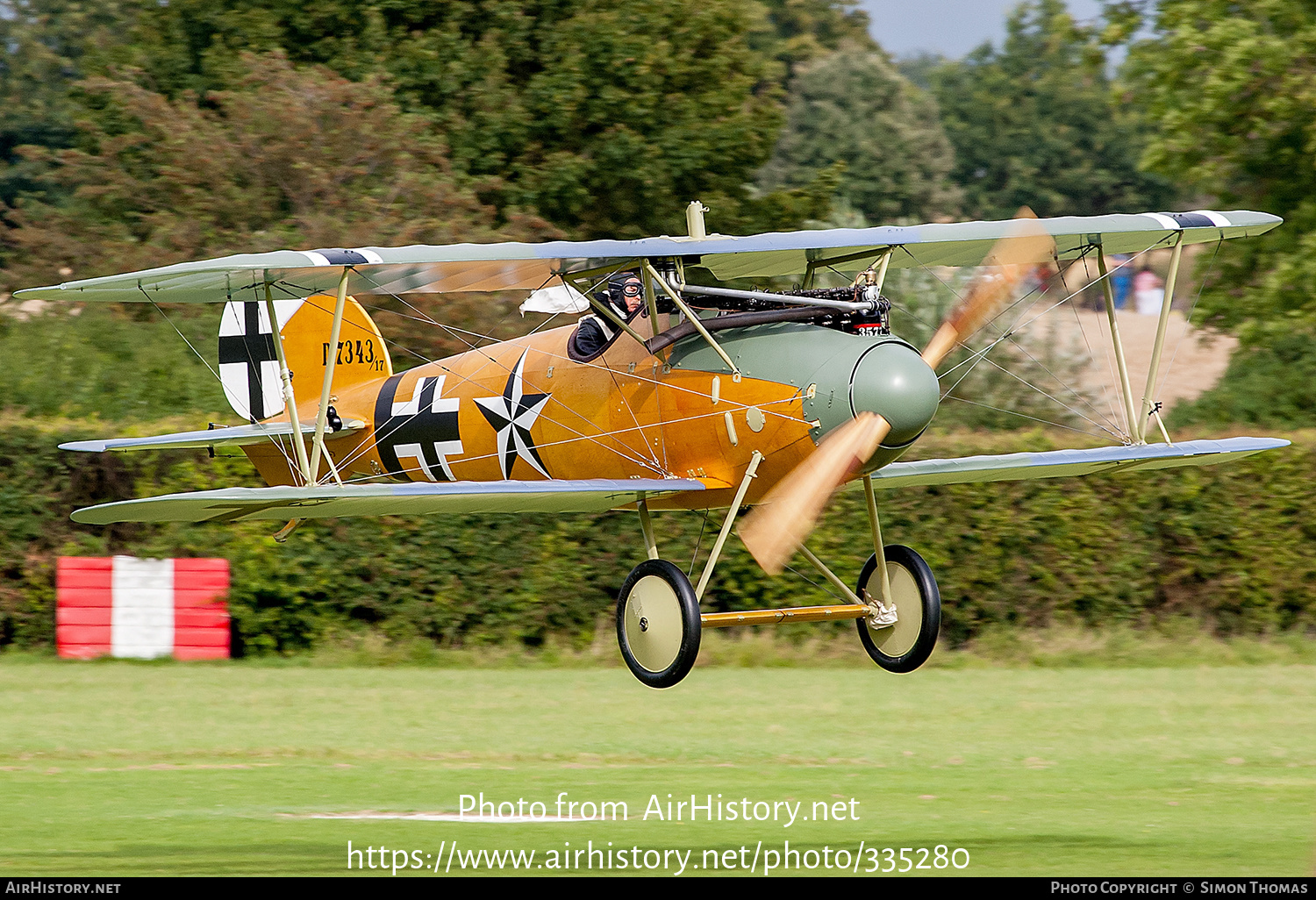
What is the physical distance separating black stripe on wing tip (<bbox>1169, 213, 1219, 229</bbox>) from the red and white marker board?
12812 millimetres

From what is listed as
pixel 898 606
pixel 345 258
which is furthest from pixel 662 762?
pixel 345 258

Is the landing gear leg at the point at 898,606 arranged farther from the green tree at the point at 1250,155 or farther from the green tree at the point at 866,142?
the green tree at the point at 866,142

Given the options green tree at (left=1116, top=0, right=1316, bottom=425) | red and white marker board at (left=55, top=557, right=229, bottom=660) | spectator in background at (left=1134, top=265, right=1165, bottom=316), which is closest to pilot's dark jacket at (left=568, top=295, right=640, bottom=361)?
red and white marker board at (left=55, top=557, right=229, bottom=660)

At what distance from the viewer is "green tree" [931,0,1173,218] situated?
71000 millimetres

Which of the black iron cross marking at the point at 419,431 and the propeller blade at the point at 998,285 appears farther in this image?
the black iron cross marking at the point at 419,431

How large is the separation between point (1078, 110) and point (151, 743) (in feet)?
211

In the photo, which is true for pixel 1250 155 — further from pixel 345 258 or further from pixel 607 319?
pixel 345 258

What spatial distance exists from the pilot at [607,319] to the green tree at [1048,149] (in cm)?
5962

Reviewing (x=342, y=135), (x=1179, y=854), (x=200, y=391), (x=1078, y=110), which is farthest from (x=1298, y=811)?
(x=1078, y=110)

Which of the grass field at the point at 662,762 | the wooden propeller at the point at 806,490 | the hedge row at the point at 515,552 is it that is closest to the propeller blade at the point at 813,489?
the wooden propeller at the point at 806,490

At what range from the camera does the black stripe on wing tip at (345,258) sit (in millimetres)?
9219

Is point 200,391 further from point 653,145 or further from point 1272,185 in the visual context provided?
point 1272,185

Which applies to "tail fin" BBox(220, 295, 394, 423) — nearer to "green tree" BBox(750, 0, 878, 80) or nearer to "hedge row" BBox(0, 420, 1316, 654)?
"hedge row" BBox(0, 420, 1316, 654)

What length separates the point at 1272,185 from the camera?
2875 centimetres
